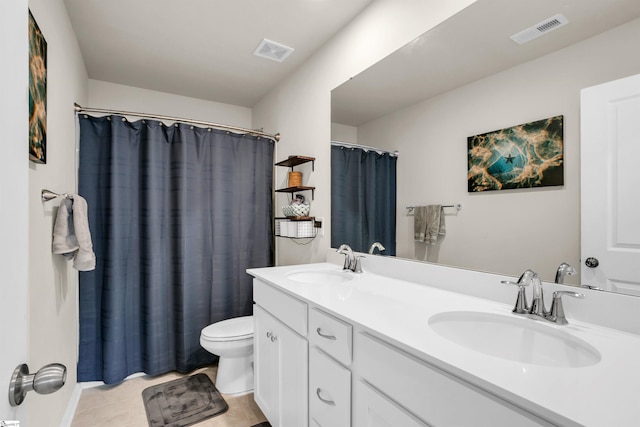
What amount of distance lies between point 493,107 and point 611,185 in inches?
19.2

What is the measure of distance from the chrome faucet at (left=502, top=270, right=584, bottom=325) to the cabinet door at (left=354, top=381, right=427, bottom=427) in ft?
1.72

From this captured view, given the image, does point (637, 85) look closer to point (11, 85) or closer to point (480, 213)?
point (480, 213)

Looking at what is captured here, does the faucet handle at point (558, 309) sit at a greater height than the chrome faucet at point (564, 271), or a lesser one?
lesser

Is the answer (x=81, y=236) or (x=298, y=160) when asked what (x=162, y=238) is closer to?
(x=81, y=236)

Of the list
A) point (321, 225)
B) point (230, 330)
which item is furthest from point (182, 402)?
point (321, 225)

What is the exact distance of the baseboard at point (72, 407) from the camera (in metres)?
1.70

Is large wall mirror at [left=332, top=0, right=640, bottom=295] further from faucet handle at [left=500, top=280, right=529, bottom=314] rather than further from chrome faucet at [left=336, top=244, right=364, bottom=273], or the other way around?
chrome faucet at [left=336, top=244, right=364, bottom=273]

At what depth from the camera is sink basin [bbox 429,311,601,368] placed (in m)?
0.84

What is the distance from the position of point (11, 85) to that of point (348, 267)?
162 cm

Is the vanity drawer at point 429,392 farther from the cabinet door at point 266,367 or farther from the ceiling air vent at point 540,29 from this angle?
the ceiling air vent at point 540,29

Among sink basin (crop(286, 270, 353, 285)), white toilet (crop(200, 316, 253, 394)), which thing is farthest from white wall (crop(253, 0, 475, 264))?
white toilet (crop(200, 316, 253, 394))

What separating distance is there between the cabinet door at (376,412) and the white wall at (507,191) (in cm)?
67

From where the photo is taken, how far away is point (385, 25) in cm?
167

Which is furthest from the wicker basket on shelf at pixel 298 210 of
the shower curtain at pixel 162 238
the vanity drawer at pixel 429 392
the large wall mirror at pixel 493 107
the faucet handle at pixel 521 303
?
the faucet handle at pixel 521 303
